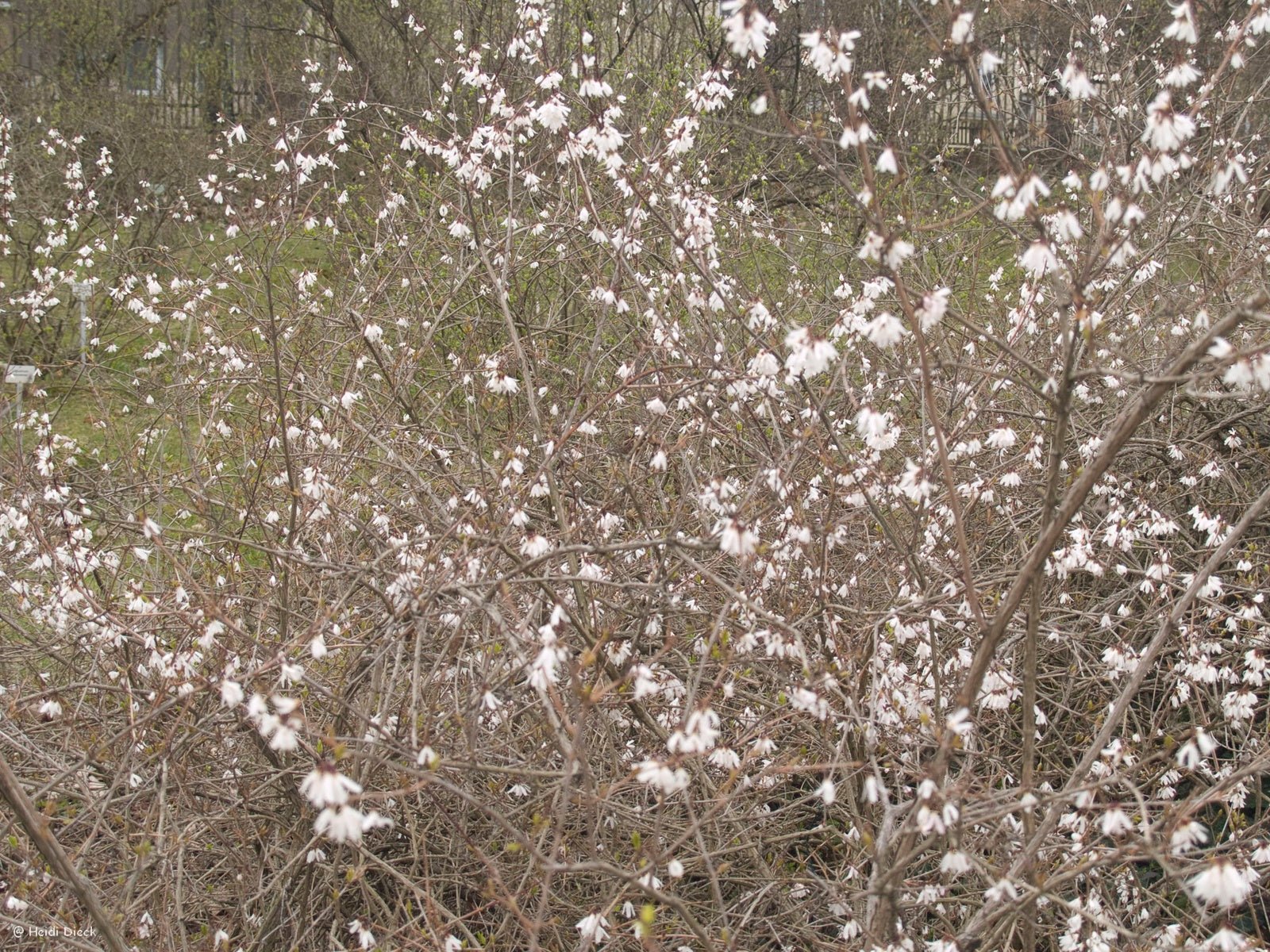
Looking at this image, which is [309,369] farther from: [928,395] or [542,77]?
[928,395]

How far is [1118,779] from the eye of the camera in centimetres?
219

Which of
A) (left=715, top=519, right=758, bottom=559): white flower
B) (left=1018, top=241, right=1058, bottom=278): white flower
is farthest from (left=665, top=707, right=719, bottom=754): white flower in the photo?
(left=1018, top=241, right=1058, bottom=278): white flower

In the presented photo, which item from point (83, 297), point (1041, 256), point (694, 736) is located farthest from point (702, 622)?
point (83, 297)

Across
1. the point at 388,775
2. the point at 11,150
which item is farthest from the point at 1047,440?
the point at 11,150

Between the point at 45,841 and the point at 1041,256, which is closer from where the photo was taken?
the point at 45,841

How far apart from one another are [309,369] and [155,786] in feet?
9.76

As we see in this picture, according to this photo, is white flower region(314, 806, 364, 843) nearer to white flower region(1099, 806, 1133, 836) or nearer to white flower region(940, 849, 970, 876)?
white flower region(940, 849, 970, 876)

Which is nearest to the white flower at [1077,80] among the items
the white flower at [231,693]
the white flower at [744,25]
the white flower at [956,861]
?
the white flower at [744,25]

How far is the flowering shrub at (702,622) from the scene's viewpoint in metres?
2.39

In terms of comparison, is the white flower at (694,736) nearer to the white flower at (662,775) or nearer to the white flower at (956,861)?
A: the white flower at (662,775)

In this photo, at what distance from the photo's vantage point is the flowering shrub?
2395 mm

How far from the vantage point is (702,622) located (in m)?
3.99

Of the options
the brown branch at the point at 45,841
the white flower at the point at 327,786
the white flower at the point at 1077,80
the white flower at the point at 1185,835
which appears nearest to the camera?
the white flower at the point at 327,786

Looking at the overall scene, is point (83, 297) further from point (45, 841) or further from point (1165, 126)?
point (1165, 126)
